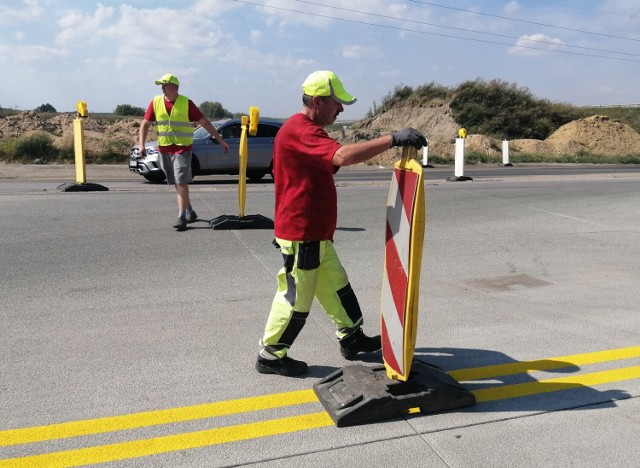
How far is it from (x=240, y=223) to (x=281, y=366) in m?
5.14

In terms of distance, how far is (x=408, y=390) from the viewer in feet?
11.2

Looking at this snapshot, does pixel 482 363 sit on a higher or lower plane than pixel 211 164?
lower

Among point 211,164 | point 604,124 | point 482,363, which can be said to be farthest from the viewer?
point 604,124

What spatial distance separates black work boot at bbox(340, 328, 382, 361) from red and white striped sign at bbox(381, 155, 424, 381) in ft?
1.85

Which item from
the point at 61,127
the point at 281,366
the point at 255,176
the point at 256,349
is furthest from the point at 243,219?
the point at 61,127

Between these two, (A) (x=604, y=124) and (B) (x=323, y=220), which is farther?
(A) (x=604, y=124)

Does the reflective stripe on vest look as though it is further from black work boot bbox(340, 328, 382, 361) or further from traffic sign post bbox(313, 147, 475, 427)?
traffic sign post bbox(313, 147, 475, 427)

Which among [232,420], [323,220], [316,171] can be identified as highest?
[316,171]

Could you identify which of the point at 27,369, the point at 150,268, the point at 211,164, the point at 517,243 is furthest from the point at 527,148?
the point at 27,369

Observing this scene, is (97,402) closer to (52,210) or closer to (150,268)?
(150,268)

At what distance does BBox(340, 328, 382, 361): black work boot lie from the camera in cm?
418

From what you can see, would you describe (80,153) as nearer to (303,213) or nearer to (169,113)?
(169,113)

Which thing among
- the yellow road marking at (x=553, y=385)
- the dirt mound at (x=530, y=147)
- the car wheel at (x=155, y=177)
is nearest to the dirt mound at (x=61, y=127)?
the car wheel at (x=155, y=177)

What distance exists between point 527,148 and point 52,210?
124 feet
